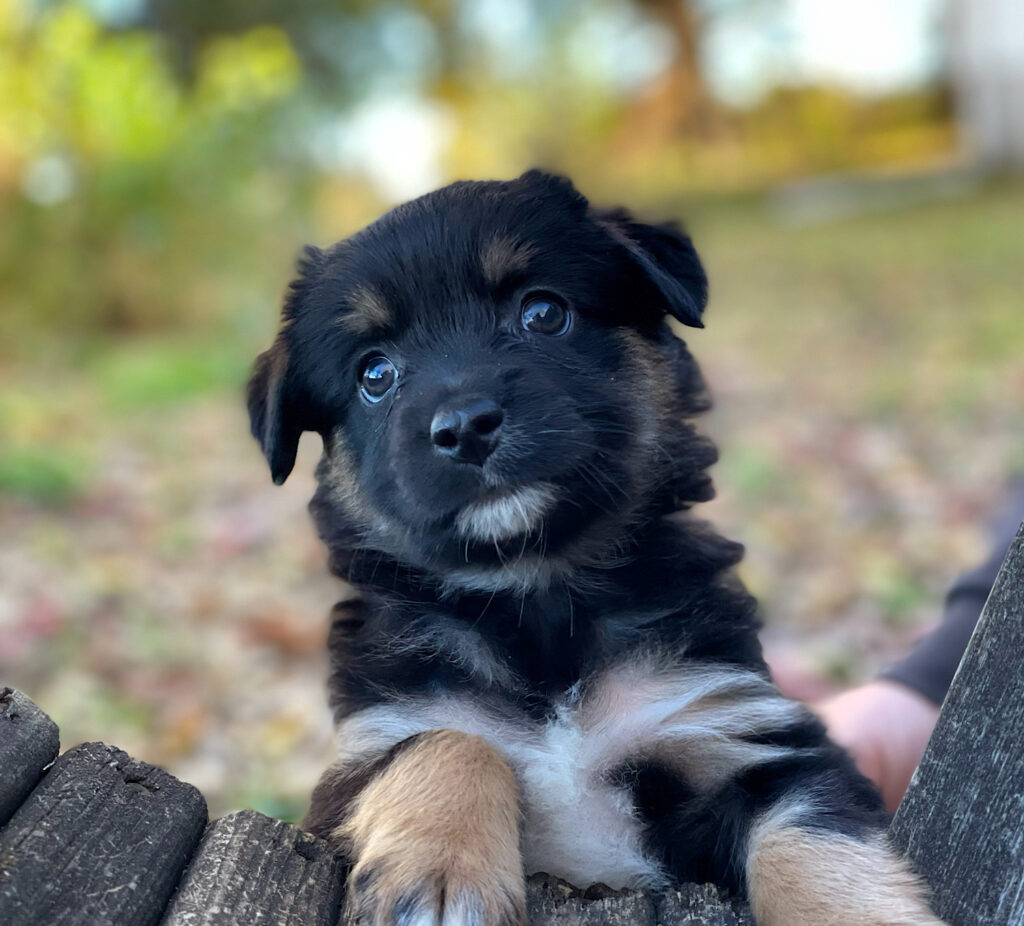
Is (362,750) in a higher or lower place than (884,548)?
higher

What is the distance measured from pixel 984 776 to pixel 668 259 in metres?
1.64

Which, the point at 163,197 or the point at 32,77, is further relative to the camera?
the point at 163,197

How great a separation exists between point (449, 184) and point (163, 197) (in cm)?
1274

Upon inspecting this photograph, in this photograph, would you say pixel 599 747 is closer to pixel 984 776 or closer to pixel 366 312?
pixel 984 776

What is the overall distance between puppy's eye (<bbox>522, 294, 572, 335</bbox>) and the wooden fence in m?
1.42

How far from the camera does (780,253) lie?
21.8 metres

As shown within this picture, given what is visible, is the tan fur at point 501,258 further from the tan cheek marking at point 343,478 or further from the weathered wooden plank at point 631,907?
the weathered wooden plank at point 631,907

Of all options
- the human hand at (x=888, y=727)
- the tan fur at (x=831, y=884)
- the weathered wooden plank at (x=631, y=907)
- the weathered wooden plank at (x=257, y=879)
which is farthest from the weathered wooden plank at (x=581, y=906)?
the human hand at (x=888, y=727)

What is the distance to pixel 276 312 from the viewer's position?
842cm

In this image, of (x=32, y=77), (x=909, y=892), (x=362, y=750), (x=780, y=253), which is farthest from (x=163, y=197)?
(x=909, y=892)

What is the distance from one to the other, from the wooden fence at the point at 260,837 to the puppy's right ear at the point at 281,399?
1219 mm

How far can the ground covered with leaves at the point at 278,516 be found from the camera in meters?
6.08

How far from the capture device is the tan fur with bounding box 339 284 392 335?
304cm

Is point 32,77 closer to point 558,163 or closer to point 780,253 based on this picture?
point 780,253
